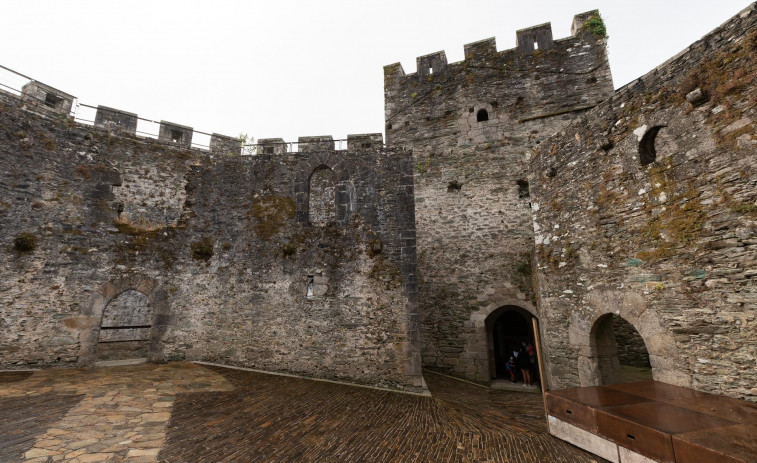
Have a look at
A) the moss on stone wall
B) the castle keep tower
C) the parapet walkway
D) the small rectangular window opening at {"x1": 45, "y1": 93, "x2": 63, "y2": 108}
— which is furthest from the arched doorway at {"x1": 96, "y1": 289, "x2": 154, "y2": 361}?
the parapet walkway

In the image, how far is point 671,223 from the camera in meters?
4.95

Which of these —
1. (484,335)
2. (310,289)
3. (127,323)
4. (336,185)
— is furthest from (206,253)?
(484,335)

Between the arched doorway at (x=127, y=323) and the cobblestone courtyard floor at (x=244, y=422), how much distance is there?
2769 mm

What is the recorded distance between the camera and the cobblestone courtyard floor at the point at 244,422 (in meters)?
4.38

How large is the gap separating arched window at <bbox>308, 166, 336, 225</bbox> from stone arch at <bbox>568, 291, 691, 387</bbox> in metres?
6.33

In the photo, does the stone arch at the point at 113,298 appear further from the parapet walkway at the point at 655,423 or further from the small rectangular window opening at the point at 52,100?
the parapet walkway at the point at 655,423

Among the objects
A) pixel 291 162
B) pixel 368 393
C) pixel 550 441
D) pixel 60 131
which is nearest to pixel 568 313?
pixel 550 441

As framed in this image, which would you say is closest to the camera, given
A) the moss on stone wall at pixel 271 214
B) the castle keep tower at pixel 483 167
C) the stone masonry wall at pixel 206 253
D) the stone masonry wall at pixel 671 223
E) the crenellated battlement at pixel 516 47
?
the stone masonry wall at pixel 671 223

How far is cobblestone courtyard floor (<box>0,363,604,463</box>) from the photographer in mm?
4379

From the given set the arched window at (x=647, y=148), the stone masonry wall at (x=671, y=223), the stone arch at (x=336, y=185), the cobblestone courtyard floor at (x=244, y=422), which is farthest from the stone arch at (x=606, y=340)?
the stone arch at (x=336, y=185)

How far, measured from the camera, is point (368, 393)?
7.53m

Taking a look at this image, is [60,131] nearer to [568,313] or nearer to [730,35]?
[568,313]

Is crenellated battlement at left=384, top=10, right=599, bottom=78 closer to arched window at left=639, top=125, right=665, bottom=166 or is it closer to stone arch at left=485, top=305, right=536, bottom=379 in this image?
arched window at left=639, top=125, right=665, bottom=166

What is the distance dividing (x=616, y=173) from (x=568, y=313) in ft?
8.83
